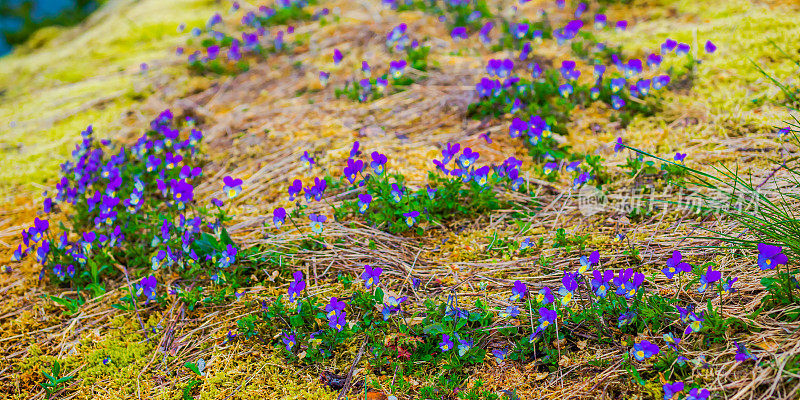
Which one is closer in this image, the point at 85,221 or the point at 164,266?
the point at 164,266

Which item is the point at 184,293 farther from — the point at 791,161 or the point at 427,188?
the point at 791,161

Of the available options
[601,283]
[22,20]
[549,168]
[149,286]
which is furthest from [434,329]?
[22,20]

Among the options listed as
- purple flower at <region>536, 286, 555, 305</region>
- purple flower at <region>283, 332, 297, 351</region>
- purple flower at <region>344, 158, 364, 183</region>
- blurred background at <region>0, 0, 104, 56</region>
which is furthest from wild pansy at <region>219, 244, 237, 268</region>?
blurred background at <region>0, 0, 104, 56</region>

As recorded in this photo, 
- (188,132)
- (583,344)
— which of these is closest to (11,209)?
(188,132)

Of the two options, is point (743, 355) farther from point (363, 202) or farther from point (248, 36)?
point (248, 36)

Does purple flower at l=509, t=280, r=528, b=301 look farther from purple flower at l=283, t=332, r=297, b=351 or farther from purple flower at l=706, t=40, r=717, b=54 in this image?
purple flower at l=706, t=40, r=717, b=54
